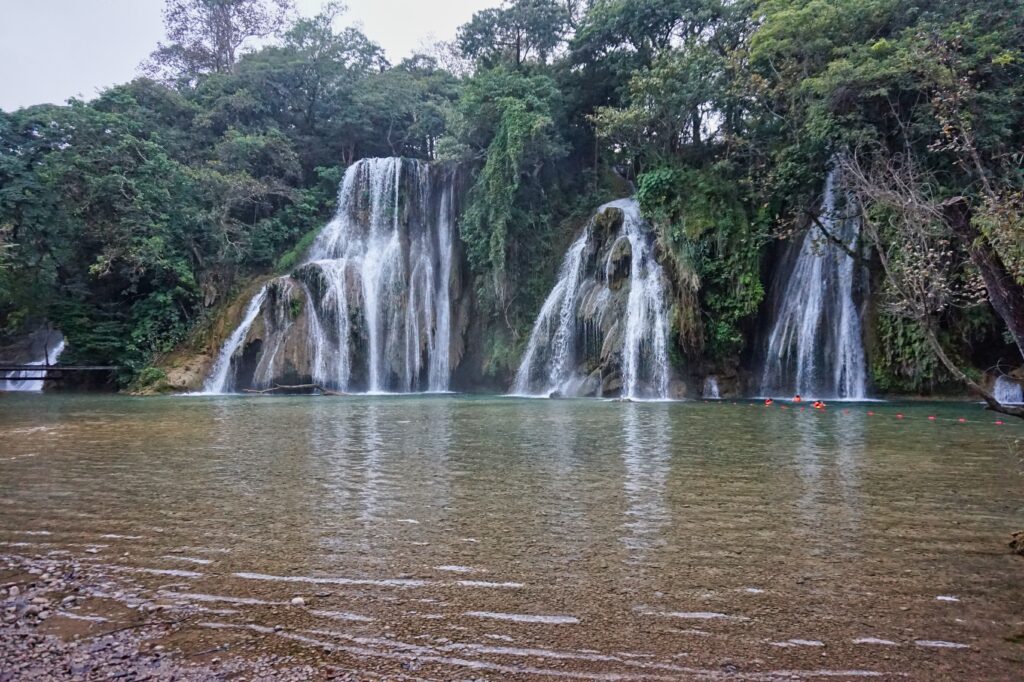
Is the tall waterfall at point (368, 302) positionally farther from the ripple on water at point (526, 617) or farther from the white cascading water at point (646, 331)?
the ripple on water at point (526, 617)

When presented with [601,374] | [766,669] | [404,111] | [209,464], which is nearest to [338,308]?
[601,374]

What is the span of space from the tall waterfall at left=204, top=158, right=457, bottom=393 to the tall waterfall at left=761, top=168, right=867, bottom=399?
11396 mm

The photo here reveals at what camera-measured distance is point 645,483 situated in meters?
5.70

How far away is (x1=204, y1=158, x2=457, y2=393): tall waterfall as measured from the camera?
21.0m

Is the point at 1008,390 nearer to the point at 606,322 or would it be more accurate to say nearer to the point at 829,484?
the point at 606,322

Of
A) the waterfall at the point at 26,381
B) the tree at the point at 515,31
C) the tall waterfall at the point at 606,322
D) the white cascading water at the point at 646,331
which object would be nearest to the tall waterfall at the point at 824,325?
the white cascading water at the point at 646,331

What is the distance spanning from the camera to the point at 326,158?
2880cm

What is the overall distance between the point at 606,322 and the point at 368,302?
357 inches

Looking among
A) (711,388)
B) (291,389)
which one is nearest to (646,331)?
(711,388)

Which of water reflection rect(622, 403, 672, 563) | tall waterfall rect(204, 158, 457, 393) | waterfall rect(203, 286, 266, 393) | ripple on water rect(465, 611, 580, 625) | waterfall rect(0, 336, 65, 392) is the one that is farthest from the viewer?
waterfall rect(0, 336, 65, 392)

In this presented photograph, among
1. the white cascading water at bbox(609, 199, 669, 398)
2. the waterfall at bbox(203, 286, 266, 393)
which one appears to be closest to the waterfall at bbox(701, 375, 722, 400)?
the white cascading water at bbox(609, 199, 669, 398)

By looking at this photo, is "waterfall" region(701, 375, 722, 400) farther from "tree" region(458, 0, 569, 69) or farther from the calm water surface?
"tree" region(458, 0, 569, 69)

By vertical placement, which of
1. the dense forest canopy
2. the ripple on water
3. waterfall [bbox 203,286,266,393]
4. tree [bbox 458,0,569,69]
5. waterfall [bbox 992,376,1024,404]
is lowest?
the ripple on water

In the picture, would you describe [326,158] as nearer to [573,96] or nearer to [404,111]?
[404,111]
